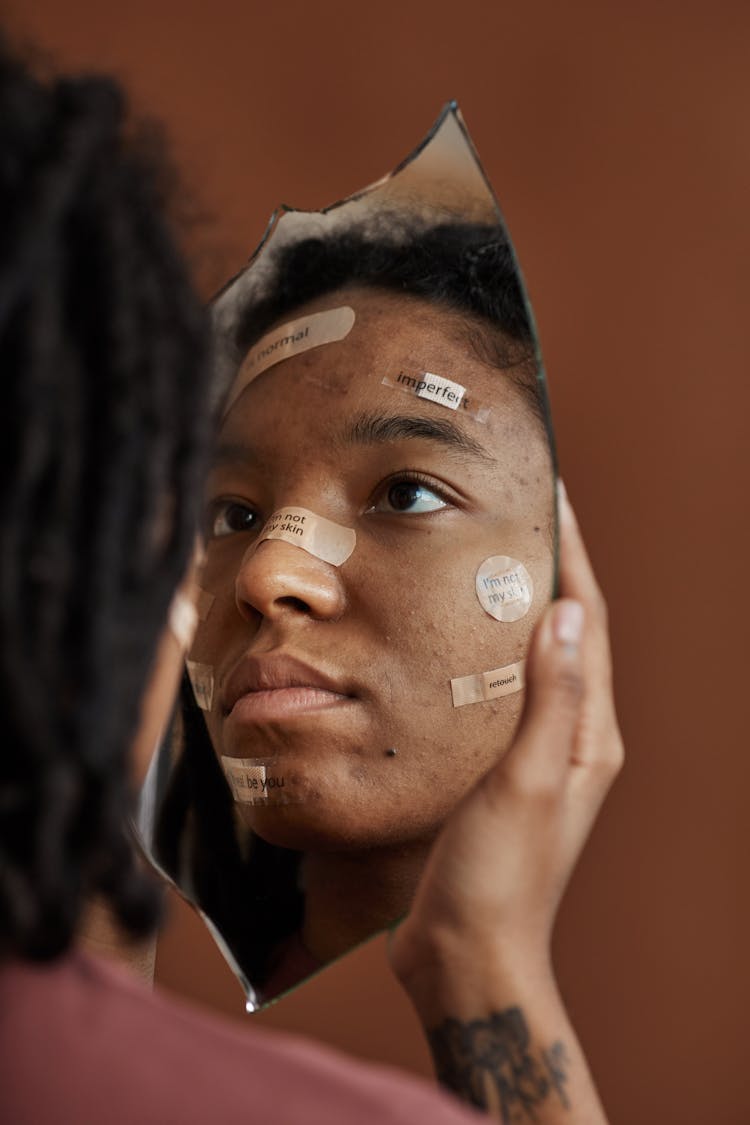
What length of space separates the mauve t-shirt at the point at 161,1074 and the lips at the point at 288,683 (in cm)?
33

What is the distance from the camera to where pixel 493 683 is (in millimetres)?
736

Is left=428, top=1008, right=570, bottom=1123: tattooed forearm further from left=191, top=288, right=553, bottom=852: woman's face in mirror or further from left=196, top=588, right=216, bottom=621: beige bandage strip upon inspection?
left=196, top=588, right=216, bottom=621: beige bandage strip

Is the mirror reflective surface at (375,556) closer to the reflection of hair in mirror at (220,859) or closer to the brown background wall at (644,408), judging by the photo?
the reflection of hair in mirror at (220,859)

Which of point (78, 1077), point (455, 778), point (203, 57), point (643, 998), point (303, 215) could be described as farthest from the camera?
point (203, 57)

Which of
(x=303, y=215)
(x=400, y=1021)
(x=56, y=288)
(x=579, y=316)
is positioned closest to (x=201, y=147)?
(x=303, y=215)

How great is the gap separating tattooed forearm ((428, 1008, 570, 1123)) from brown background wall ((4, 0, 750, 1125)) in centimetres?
46

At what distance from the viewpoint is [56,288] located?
44cm

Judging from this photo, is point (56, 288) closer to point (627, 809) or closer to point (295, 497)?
point (295, 497)

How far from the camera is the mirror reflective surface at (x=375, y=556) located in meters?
0.74

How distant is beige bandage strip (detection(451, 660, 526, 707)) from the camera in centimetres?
73

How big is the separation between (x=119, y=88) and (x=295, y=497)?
1.08ft

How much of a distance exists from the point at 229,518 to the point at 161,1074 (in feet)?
1.60

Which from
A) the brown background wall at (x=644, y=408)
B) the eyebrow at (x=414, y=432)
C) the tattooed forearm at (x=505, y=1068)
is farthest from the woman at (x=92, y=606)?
the brown background wall at (x=644, y=408)

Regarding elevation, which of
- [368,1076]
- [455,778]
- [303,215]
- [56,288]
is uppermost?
[303,215]
